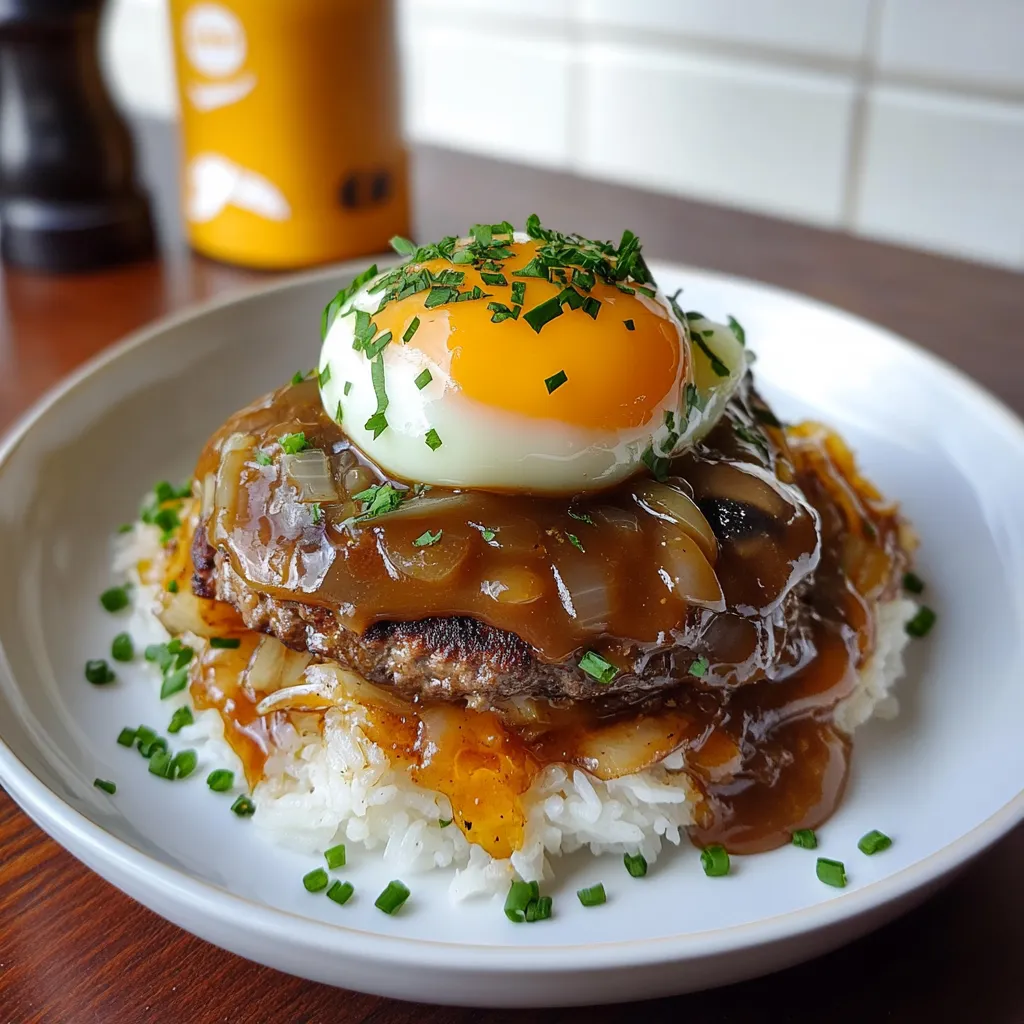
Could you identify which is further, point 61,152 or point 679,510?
point 61,152

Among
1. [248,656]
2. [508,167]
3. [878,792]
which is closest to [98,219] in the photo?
[508,167]

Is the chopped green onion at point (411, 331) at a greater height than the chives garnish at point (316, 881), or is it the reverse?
the chopped green onion at point (411, 331)

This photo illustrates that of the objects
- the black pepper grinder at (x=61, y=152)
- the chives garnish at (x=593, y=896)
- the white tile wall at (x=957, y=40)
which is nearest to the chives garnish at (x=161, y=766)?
the chives garnish at (x=593, y=896)

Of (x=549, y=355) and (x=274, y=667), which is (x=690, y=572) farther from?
(x=274, y=667)

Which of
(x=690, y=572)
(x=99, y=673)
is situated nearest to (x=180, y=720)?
(x=99, y=673)

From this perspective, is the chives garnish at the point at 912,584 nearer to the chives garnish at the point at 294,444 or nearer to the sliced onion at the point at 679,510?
the sliced onion at the point at 679,510

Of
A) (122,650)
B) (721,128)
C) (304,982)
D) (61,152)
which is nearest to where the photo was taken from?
(304,982)
